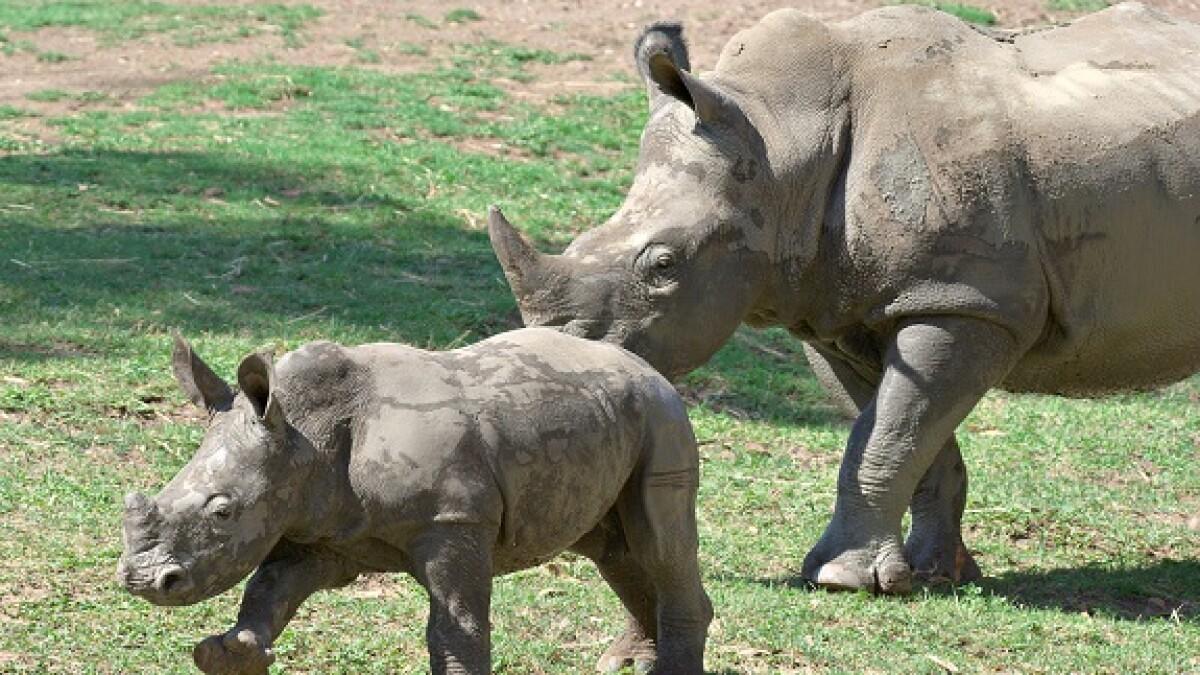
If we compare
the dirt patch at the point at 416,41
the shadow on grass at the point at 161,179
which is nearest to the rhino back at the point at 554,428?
the shadow on grass at the point at 161,179

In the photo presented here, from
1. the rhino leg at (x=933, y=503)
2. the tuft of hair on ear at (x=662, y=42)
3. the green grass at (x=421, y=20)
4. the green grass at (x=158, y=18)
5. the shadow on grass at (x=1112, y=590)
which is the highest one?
the tuft of hair on ear at (x=662, y=42)

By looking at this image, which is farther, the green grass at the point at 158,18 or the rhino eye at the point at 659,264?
the green grass at the point at 158,18

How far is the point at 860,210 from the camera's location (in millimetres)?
8383

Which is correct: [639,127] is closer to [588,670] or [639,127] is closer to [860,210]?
[860,210]

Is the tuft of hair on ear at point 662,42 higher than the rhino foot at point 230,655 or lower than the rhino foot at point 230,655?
higher

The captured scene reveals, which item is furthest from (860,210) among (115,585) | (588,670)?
(115,585)

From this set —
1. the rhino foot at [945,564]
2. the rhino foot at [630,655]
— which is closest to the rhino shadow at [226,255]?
the rhino foot at [945,564]

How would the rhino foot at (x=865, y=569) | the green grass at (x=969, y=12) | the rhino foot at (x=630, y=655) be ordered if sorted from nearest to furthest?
1. the rhino foot at (x=630, y=655)
2. the rhino foot at (x=865, y=569)
3. the green grass at (x=969, y=12)

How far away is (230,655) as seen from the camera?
5.26 meters

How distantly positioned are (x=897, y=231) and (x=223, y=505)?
367 centimetres

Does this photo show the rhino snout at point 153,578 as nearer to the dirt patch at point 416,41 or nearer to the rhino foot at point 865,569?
the rhino foot at point 865,569

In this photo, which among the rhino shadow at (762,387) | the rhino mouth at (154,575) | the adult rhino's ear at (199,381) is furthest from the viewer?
the rhino shadow at (762,387)

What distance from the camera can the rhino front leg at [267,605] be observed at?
526 centimetres

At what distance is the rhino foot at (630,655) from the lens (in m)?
6.57
